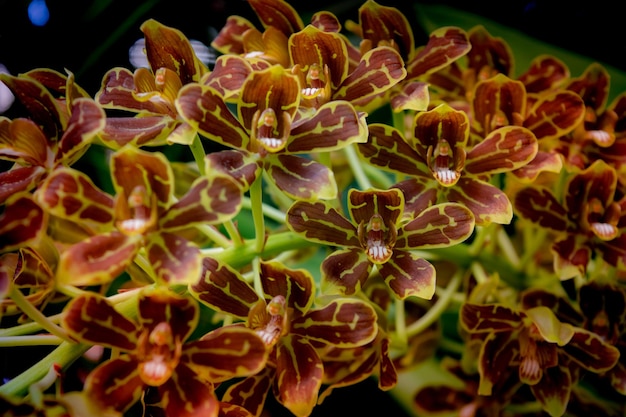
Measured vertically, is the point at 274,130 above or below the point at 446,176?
above

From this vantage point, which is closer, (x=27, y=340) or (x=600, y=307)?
(x=27, y=340)

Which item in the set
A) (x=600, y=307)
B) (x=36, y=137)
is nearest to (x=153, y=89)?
(x=36, y=137)

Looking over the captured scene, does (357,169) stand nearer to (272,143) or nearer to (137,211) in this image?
(272,143)

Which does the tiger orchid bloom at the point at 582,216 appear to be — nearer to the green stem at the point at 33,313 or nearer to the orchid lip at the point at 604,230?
the orchid lip at the point at 604,230

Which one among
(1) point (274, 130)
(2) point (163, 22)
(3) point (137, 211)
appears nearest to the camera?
(3) point (137, 211)

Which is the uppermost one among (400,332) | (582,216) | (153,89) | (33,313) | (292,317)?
(153,89)

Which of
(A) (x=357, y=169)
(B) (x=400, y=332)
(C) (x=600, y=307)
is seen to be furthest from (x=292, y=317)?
(C) (x=600, y=307)

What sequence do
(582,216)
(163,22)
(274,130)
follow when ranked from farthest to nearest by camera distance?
(163,22), (582,216), (274,130)
